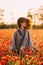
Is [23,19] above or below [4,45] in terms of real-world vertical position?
above

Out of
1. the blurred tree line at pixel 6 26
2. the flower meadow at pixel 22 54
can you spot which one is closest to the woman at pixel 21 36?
the flower meadow at pixel 22 54

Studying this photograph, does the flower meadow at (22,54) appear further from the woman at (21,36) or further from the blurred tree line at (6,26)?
the blurred tree line at (6,26)

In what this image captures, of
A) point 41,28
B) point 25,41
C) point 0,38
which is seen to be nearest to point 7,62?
point 25,41

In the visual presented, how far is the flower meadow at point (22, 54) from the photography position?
7.38ft

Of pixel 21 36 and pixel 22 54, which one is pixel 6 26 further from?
pixel 22 54

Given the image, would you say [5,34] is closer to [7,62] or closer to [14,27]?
[14,27]

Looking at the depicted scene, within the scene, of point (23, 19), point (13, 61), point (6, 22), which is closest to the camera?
point (13, 61)

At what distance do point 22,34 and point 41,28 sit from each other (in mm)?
1542

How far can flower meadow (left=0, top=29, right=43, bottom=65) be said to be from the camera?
2248mm

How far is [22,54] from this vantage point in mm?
2994

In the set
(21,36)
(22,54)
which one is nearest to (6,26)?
(21,36)

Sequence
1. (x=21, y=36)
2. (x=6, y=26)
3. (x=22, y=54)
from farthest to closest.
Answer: (x=6, y=26), (x=21, y=36), (x=22, y=54)

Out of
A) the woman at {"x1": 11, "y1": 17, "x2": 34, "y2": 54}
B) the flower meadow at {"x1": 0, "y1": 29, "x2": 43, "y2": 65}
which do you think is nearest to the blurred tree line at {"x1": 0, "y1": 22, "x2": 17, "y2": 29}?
the flower meadow at {"x1": 0, "y1": 29, "x2": 43, "y2": 65}

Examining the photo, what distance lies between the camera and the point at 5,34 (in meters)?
4.27
